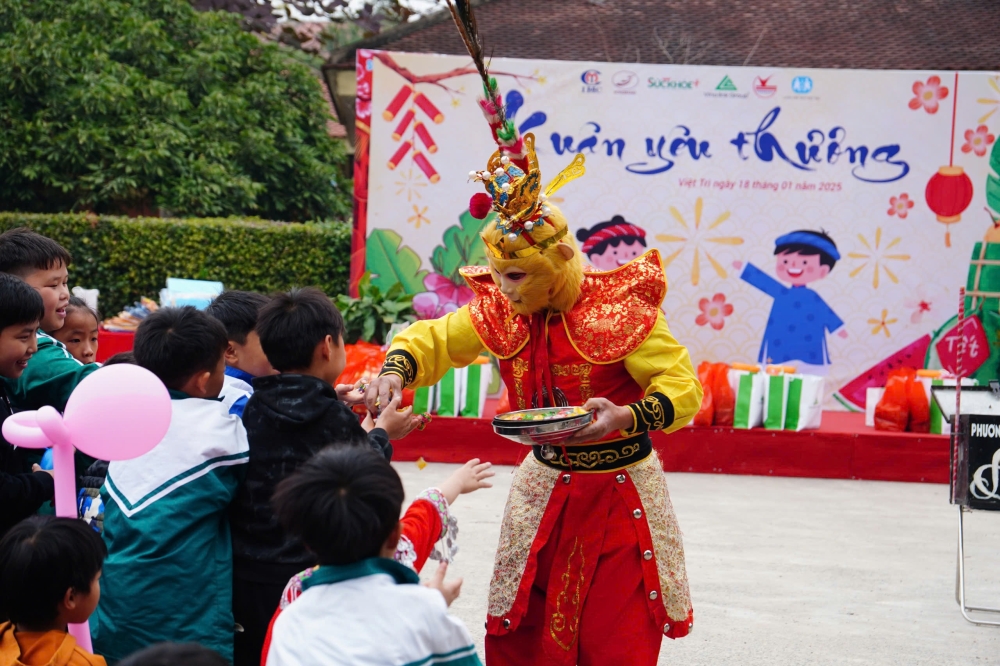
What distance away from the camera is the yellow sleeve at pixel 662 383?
2.92 meters

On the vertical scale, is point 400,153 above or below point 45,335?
above

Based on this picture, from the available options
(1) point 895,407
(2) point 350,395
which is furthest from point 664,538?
(1) point 895,407

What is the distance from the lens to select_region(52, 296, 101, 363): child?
162 inches

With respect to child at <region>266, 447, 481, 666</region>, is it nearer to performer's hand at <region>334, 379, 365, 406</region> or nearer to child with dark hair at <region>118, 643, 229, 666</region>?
child with dark hair at <region>118, 643, 229, 666</region>

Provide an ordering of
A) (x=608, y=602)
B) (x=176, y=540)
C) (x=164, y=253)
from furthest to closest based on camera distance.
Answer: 1. (x=164, y=253)
2. (x=608, y=602)
3. (x=176, y=540)

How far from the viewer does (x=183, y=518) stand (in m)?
2.56

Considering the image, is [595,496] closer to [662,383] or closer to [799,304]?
[662,383]

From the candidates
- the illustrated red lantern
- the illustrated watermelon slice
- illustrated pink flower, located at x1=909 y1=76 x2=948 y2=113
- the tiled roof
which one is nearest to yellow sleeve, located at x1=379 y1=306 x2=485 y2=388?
the illustrated watermelon slice

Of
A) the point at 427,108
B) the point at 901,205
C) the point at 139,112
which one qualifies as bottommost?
the point at 901,205

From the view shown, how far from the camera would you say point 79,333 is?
163 inches

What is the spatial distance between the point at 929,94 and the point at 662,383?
682cm

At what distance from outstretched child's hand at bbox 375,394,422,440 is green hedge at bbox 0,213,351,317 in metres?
7.64

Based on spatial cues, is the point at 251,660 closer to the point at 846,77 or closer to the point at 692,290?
the point at 692,290

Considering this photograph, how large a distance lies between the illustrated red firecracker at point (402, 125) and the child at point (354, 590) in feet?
23.4
